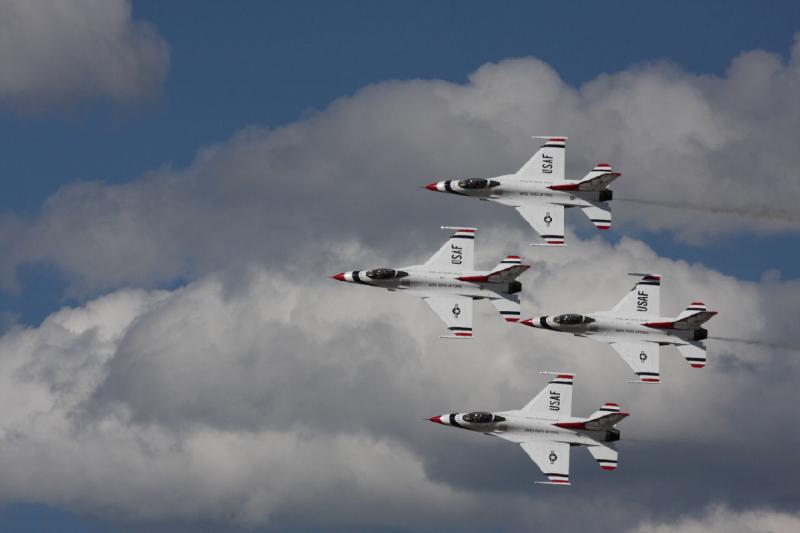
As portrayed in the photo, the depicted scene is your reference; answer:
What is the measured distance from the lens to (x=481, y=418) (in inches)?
6875

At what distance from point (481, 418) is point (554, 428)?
6238 mm

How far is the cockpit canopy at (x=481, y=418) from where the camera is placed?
571 ft

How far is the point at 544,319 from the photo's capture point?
175 m

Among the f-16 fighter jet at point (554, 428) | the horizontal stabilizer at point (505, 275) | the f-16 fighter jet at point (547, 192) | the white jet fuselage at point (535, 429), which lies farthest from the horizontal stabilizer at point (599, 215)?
the white jet fuselage at point (535, 429)

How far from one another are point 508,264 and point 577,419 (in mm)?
13522

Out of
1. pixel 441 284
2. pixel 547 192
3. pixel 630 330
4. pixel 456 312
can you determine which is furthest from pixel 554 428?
pixel 547 192

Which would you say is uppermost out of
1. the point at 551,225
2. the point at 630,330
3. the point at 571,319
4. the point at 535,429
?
the point at 551,225

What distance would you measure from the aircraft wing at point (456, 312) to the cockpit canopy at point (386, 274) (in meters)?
3.87

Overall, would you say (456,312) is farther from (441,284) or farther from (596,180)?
(596,180)

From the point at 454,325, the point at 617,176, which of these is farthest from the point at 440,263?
the point at 617,176

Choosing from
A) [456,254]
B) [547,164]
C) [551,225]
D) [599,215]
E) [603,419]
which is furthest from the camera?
[547,164]

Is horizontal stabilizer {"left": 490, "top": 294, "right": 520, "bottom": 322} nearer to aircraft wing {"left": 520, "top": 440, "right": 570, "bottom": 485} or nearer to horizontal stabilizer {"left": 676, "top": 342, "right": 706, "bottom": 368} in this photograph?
aircraft wing {"left": 520, "top": 440, "right": 570, "bottom": 485}

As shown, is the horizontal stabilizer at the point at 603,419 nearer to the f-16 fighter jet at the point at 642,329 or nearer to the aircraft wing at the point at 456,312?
the f-16 fighter jet at the point at 642,329

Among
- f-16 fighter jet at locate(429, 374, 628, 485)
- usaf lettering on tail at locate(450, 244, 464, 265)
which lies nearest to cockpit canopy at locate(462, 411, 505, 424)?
f-16 fighter jet at locate(429, 374, 628, 485)
